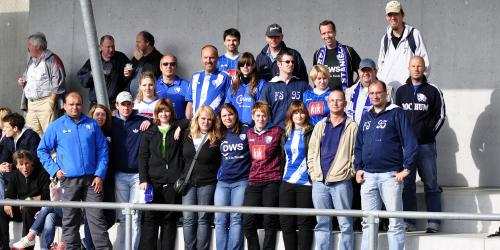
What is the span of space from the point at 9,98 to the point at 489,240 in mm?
8006

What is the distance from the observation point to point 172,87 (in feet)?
42.2

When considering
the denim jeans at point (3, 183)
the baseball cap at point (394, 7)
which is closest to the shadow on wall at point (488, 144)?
the baseball cap at point (394, 7)

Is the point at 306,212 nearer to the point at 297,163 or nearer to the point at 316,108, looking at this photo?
the point at 297,163

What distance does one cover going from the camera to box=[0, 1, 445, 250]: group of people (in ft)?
35.8

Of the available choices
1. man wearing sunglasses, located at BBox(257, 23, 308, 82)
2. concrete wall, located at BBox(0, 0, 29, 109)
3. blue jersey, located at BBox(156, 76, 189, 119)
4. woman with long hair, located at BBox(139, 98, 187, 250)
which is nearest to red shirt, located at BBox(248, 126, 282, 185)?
woman with long hair, located at BBox(139, 98, 187, 250)

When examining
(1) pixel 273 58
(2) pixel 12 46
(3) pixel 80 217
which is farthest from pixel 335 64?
(2) pixel 12 46

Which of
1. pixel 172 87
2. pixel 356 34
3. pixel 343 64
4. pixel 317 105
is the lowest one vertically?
pixel 317 105

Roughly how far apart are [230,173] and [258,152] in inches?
13.9

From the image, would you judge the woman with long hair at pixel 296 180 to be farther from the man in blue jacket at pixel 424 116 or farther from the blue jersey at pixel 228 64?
the blue jersey at pixel 228 64

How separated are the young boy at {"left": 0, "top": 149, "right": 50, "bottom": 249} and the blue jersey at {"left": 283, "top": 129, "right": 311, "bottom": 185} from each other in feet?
9.81

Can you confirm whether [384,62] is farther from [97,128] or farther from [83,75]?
[83,75]

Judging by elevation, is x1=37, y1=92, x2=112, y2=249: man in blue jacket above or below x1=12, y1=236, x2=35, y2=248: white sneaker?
above

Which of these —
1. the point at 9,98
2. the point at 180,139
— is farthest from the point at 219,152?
the point at 9,98

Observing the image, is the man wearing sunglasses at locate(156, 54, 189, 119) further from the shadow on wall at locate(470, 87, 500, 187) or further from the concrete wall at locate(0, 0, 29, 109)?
the concrete wall at locate(0, 0, 29, 109)
